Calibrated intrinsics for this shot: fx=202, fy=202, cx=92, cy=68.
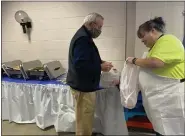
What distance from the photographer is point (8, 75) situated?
111cm

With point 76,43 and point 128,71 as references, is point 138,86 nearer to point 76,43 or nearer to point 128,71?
point 128,71

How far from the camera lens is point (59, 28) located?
100cm

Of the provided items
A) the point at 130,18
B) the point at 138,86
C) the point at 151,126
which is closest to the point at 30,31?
the point at 130,18

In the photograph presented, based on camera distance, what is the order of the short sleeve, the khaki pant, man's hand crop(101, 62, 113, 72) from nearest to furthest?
the short sleeve
man's hand crop(101, 62, 113, 72)
the khaki pant

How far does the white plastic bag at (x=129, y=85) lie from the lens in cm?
98

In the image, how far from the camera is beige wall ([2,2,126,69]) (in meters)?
0.97

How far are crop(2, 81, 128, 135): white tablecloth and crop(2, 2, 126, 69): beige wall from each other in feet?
0.70

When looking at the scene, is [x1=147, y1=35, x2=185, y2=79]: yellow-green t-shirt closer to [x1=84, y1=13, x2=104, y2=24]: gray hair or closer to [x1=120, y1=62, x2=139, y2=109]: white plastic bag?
[x1=120, y1=62, x2=139, y2=109]: white plastic bag

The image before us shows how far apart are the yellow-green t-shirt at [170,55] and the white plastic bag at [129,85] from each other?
0.11m

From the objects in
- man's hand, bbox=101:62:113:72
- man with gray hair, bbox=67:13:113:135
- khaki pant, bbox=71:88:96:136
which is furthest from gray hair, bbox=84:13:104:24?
khaki pant, bbox=71:88:96:136

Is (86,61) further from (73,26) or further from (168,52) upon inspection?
(168,52)

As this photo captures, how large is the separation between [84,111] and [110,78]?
0.82ft

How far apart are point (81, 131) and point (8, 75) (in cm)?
51

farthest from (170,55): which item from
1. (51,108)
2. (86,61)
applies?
(51,108)
